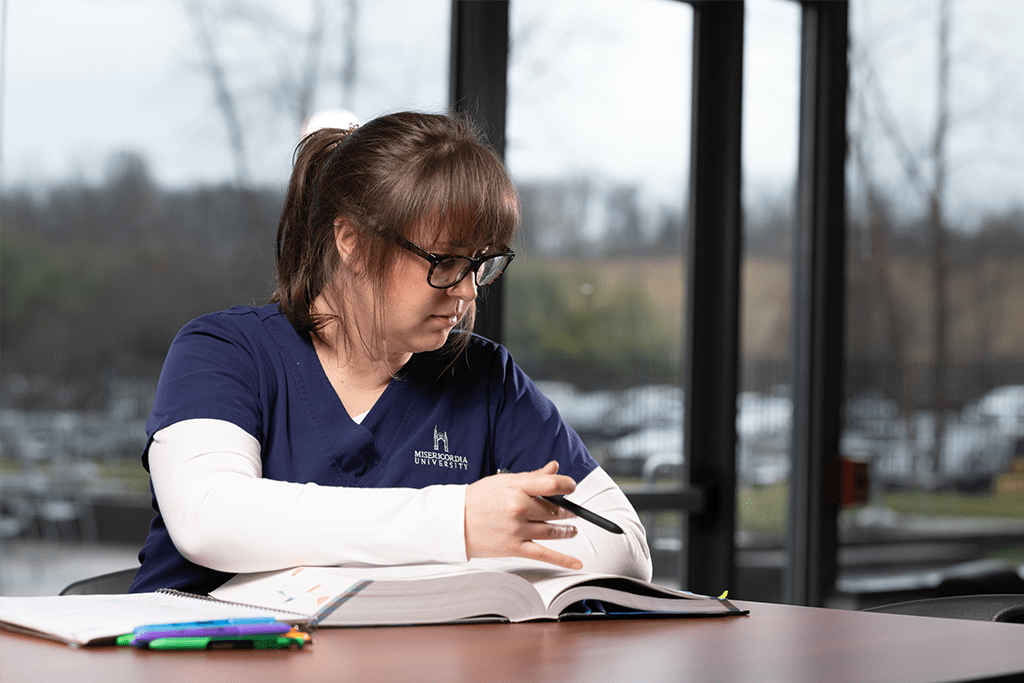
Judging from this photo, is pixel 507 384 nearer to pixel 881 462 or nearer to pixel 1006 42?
pixel 881 462

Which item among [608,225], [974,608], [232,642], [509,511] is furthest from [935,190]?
[232,642]

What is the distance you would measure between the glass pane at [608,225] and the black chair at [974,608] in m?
1.39

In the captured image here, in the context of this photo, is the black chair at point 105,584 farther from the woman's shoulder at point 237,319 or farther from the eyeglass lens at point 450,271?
the eyeglass lens at point 450,271

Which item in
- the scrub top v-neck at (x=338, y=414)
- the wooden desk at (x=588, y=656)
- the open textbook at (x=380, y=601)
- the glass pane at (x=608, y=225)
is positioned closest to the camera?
the wooden desk at (x=588, y=656)

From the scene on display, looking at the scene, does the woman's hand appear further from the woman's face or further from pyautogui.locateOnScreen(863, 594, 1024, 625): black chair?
pyautogui.locateOnScreen(863, 594, 1024, 625): black chair

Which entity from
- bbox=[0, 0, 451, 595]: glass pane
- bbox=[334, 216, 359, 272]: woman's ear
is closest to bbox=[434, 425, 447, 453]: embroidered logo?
bbox=[334, 216, 359, 272]: woman's ear

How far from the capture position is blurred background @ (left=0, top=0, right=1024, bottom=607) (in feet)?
7.30

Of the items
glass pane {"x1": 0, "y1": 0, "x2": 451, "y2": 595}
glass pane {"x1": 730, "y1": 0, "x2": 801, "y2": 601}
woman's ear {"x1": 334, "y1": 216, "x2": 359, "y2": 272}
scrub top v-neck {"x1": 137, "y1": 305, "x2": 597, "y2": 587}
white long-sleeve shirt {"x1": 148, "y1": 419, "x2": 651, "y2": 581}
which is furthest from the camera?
glass pane {"x1": 730, "y1": 0, "x2": 801, "y2": 601}

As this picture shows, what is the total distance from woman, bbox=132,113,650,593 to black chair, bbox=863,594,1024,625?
379 millimetres

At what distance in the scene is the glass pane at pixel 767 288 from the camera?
9.41 feet

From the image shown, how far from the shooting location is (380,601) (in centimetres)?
88

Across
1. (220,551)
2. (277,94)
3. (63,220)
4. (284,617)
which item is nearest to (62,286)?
(63,220)

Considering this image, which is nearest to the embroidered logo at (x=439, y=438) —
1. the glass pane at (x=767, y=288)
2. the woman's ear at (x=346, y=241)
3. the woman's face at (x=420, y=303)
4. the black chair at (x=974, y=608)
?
the woman's face at (x=420, y=303)

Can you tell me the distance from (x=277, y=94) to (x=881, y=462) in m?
2.04
